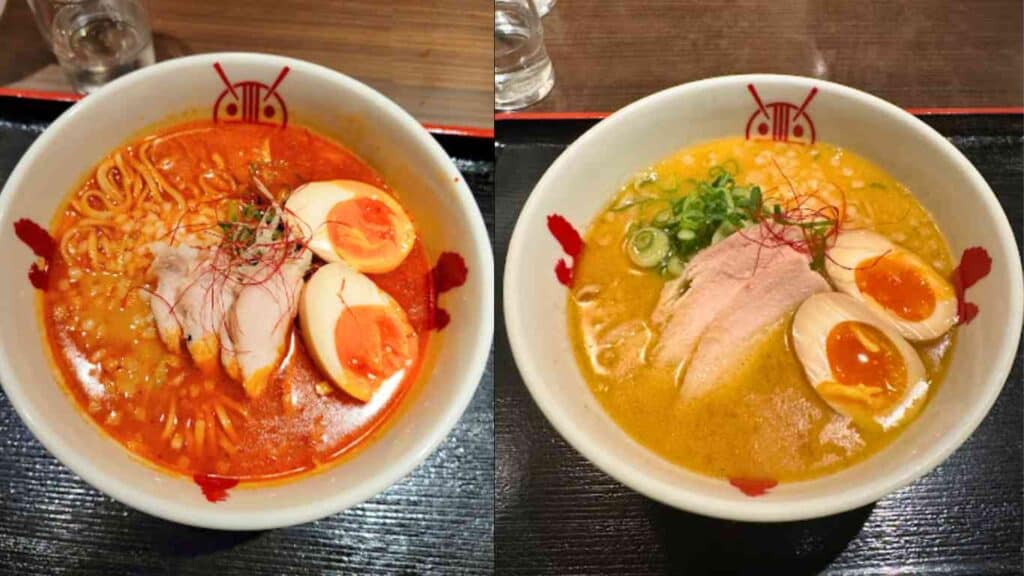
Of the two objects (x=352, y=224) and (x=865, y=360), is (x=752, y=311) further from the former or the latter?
(x=352, y=224)

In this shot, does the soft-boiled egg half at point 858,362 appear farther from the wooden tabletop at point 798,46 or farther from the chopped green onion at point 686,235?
the wooden tabletop at point 798,46

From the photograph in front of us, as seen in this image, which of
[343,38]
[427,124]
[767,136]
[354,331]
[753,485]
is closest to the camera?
[753,485]

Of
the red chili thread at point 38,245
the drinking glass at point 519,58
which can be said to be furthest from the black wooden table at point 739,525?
the red chili thread at point 38,245

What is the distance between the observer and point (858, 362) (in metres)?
1.08

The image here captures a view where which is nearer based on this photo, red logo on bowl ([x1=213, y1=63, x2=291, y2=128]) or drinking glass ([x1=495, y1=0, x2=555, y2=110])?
red logo on bowl ([x1=213, y1=63, x2=291, y2=128])

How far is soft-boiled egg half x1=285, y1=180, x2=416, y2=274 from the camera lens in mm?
1155

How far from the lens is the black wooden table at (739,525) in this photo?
1.12m

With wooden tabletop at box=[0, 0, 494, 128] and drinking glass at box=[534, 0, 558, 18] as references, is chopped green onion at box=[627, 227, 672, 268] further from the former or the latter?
drinking glass at box=[534, 0, 558, 18]

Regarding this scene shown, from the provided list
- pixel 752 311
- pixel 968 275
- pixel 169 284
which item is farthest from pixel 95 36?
pixel 968 275

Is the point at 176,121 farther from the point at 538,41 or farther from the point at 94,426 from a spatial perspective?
the point at 538,41

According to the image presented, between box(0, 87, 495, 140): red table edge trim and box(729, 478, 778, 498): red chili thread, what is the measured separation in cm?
65

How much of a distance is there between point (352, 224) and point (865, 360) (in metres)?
0.71

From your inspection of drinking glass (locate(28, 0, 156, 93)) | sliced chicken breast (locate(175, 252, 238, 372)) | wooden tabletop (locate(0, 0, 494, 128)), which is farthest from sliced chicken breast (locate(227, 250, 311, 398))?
drinking glass (locate(28, 0, 156, 93))

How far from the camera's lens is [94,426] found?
1.06m
